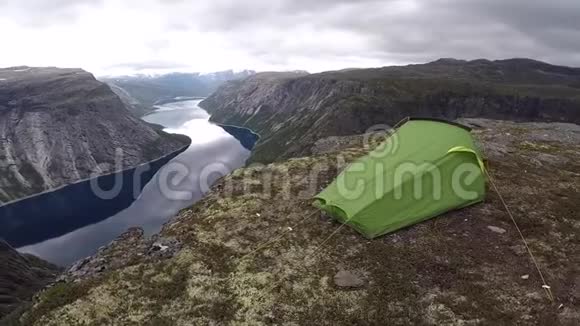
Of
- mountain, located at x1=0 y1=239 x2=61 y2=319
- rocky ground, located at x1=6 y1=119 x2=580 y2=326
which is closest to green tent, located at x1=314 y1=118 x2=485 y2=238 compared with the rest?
rocky ground, located at x1=6 y1=119 x2=580 y2=326

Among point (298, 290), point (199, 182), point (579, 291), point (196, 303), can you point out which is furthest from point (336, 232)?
point (199, 182)

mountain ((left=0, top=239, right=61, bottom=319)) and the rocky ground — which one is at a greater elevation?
the rocky ground

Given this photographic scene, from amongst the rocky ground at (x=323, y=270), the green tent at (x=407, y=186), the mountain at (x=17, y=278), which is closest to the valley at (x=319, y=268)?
the rocky ground at (x=323, y=270)

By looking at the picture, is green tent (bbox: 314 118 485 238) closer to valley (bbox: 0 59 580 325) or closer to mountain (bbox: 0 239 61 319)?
valley (bbox: 0 59 580 325)

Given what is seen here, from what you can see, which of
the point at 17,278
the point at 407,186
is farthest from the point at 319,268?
the point at 17,278

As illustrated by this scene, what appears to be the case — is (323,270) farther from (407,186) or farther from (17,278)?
(17,278)

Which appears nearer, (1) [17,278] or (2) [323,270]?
(2) [323,270]
